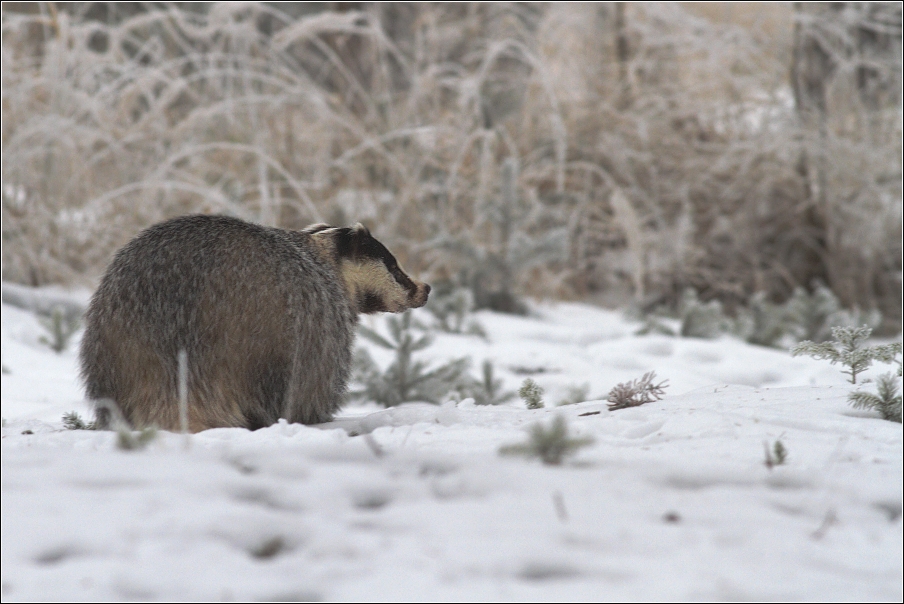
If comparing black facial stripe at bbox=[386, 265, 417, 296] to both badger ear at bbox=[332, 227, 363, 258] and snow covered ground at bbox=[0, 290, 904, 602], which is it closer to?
badger ear at bbox=[332, 227, 363, 258]

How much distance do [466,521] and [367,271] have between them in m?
1.85

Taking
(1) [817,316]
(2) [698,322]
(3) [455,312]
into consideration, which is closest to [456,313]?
(3) [455,312]

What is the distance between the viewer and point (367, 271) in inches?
139

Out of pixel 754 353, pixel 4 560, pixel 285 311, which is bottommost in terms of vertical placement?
pixel 754 353

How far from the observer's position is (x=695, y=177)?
28.8 feet

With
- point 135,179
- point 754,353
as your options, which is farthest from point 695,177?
point 135,179

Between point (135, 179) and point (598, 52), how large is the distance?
15.7ft

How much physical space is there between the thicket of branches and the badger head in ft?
9.50

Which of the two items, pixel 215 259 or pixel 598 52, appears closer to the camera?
→ pixel 215 259

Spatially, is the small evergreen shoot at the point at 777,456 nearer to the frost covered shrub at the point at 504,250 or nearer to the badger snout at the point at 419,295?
the badger snout at the point at 419,295

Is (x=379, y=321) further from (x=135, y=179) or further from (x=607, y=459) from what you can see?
(x=607, y=459)

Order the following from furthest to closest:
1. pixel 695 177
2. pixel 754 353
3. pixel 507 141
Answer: pixel 695 177, pixel 507 141, pixel 754 353

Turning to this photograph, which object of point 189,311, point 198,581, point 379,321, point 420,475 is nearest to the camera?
point 198,581

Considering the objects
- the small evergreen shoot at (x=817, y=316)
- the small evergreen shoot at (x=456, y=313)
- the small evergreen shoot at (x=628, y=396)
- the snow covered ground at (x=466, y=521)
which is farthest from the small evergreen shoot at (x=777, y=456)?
the small evergreen shoot at (x=817, y=316)
